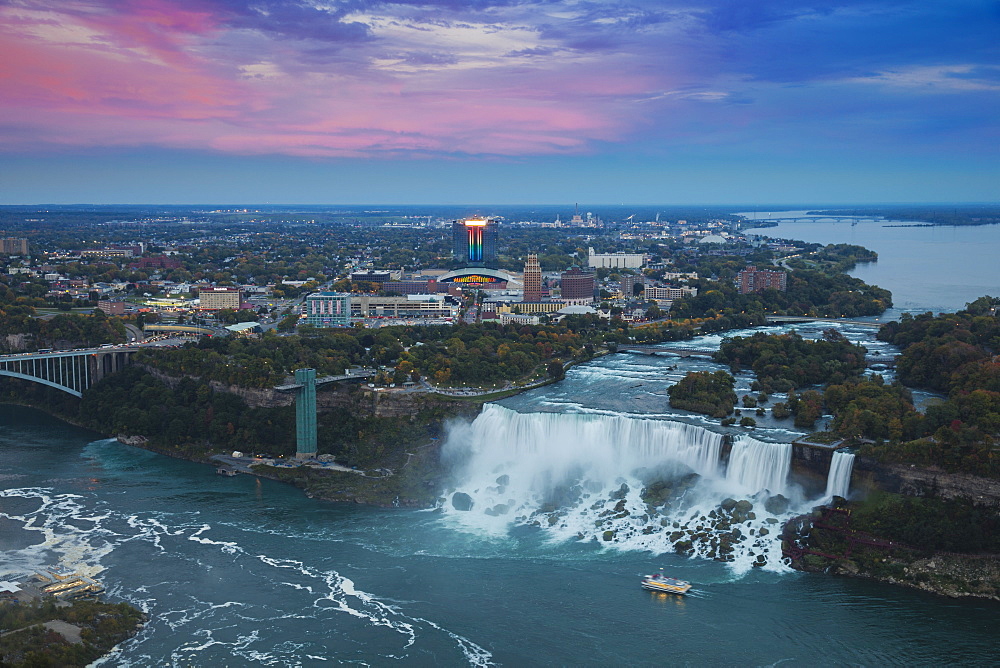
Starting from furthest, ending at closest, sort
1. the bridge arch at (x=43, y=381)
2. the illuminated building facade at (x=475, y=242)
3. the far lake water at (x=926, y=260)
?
the illuminated building facade at (x=475, y=242) → the far lake water at (x=926, y=260) → the bridge arch at (x=43, y=381)

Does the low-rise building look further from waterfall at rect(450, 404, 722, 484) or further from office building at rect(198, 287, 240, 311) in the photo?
waterfall at rect(450, 404, 722, 484)

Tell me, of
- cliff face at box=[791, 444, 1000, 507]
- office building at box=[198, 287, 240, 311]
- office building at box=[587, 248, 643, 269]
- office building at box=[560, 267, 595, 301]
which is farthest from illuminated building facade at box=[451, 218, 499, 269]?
cliff face at box=[791, 444, 1000, 507]

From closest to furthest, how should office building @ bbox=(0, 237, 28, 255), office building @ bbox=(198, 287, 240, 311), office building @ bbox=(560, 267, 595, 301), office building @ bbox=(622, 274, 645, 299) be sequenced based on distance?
office building @ bbox=(198, 287, 240, 311) < office building @ bbox=(560, 267, 595, 301) < office building @ bbox=(622, 274, 645, 299) < office building @ bbox=(0, 237, 28, 255)

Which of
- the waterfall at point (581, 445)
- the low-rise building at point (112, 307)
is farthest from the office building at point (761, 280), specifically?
the low-rise building at point (112, 307)

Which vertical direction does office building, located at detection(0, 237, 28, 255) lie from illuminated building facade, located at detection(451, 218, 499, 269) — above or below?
below

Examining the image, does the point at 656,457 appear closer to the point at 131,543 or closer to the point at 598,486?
the point at 598,486

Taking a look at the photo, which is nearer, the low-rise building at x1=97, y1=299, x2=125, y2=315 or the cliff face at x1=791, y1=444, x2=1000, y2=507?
the cliff face at x1=791, y1=444, x2=1000, y2=507

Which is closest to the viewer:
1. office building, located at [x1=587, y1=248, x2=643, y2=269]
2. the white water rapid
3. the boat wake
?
the boat wake

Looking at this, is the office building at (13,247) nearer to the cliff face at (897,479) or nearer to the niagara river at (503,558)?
the niagara river at (503,558)
